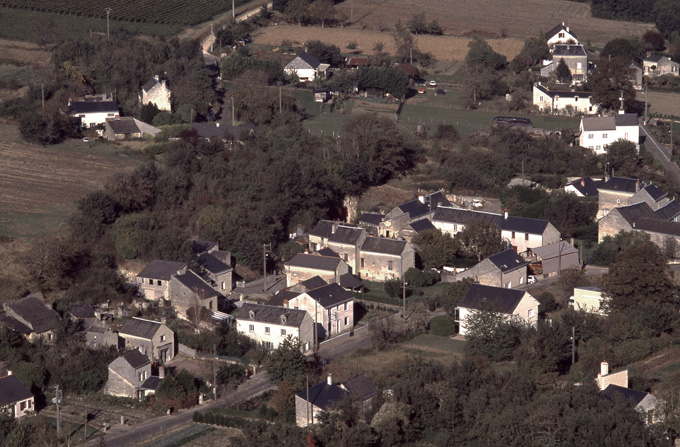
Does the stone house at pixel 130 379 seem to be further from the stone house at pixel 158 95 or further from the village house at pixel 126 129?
the stone house at pixel 158 95

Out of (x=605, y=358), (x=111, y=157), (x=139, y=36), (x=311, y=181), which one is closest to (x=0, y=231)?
(x=111, y=157)

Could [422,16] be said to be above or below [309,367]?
above

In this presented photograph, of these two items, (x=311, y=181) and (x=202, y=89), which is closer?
(x=311, y=181)

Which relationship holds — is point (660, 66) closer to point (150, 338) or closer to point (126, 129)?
point (126, 129)

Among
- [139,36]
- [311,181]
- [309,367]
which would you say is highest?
[139,36]

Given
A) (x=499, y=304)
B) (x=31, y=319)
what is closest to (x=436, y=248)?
(x=499, y=304)

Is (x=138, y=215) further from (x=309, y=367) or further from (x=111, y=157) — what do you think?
(x=309, y=367)

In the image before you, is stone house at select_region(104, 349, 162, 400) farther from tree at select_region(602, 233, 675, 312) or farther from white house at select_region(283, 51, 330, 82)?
white house at select_region(283, 51, 330, 82)
